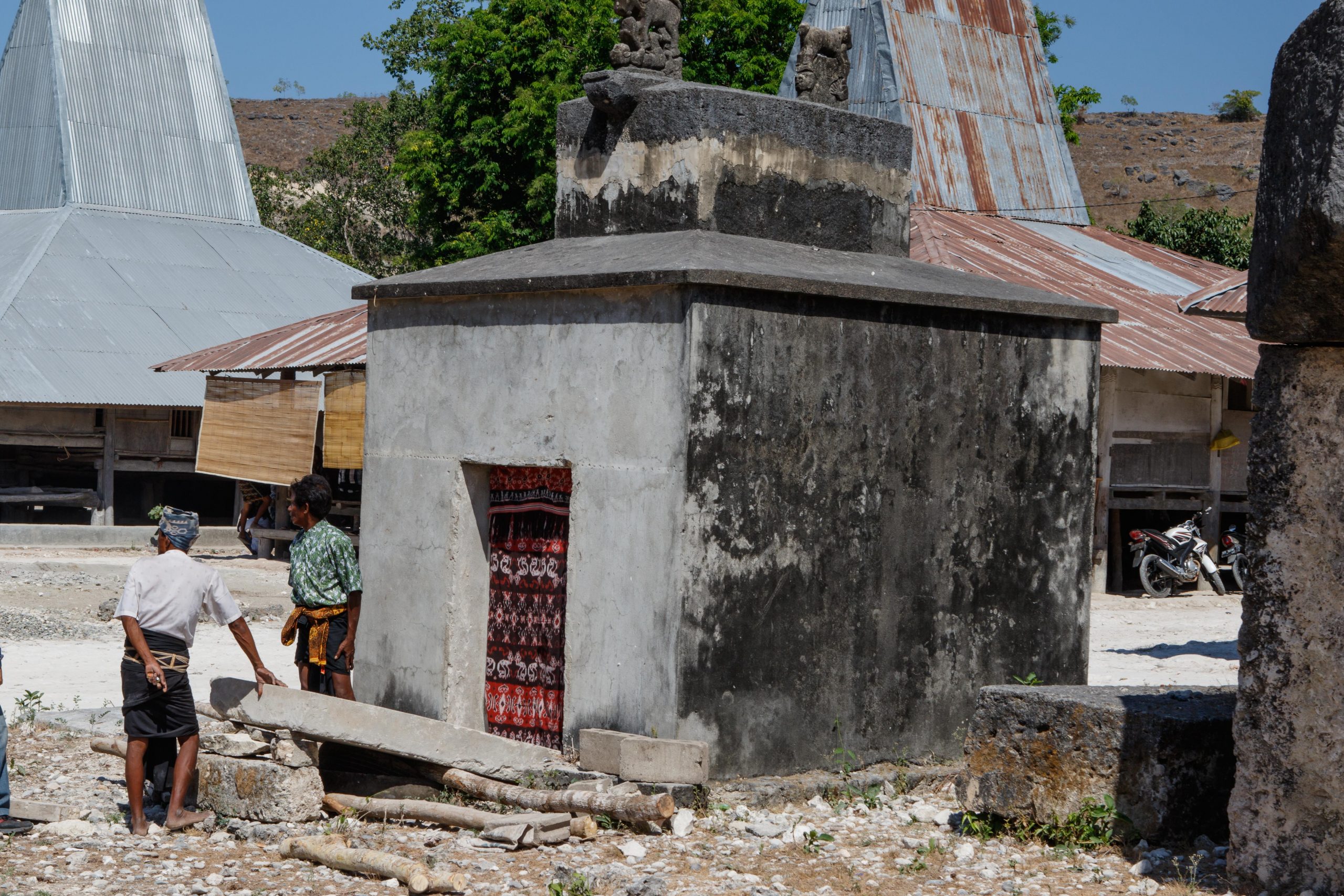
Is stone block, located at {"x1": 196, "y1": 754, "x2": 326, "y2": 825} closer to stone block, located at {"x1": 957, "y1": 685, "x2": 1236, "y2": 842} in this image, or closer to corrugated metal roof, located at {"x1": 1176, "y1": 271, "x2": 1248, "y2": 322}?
stone block, located at {"x1": 957, "y1": 685, "x2": 1236, "y2": 842}

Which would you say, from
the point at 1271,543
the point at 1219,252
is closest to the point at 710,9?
the point at 1219,252

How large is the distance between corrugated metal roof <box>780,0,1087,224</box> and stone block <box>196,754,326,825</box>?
16160 millimetres

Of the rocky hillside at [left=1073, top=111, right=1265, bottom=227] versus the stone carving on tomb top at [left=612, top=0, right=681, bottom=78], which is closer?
the stone carving on tomb top at [left=612, top=0, right=681, bottom=78]

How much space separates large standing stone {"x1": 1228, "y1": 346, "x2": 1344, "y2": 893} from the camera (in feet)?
17.5

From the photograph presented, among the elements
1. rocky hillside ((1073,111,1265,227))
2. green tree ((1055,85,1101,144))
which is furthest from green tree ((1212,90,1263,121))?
green tree ((1055,85,1101,144))

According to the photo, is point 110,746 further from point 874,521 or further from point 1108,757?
point 1108,757

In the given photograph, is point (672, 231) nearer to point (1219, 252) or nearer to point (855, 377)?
point (855, 377)

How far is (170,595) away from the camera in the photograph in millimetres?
6816

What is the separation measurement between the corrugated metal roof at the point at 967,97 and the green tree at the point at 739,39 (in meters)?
3.41

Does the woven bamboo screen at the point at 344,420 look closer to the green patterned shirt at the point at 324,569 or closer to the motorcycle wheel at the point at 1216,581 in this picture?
the motorcycle wheel at the point at 1216,581

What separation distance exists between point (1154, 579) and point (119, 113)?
20710mm

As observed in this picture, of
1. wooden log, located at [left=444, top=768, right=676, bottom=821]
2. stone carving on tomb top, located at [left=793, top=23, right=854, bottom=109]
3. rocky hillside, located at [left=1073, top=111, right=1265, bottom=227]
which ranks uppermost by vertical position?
rocky hillside, located at [left=1073, top=111, right=1265, bottom=227]

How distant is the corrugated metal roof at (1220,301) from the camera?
12555 millimetres

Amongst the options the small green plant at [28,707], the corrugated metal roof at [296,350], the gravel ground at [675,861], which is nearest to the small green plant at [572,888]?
the gravel ground at [675,861]
